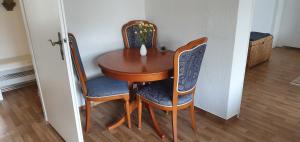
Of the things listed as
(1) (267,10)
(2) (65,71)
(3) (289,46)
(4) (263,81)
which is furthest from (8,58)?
(3) (289,46)

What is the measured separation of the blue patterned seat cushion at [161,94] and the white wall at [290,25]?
4166mm

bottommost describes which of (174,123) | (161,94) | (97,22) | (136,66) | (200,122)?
(200,122)

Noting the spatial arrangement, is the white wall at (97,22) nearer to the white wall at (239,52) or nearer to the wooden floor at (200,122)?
the wooden floor at (200,122)

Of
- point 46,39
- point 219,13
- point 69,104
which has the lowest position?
point 69,104

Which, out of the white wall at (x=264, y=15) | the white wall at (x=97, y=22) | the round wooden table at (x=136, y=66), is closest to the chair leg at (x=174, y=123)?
the round wooden table at (x=136, y=66)

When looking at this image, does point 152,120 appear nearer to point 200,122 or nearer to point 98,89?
point 200,122

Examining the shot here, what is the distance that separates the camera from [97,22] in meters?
2.79

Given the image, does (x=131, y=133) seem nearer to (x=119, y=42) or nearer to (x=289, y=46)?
(x=119, y=42)

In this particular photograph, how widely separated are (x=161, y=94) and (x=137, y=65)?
0.35 metres

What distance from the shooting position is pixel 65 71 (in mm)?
1797

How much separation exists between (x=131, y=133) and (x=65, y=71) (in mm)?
972

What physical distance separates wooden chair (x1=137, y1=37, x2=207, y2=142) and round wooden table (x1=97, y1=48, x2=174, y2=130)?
17 cm

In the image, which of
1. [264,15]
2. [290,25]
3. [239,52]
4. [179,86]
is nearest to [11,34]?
[179,86]

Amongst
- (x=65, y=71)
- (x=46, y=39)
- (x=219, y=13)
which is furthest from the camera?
(x=219, y=13)
